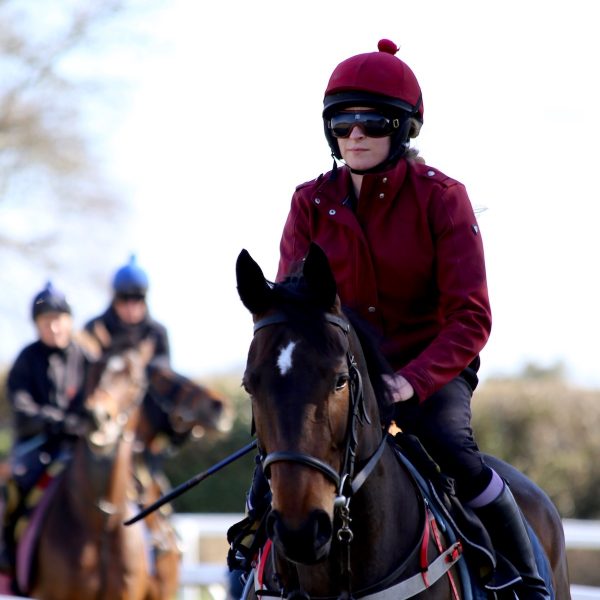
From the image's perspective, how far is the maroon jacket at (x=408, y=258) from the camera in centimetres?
461

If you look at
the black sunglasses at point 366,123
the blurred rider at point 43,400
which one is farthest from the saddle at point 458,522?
the blurred rider at point 43,400

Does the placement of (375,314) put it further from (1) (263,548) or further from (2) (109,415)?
(2) (109,415)

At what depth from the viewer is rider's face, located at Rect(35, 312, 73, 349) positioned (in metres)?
10.5

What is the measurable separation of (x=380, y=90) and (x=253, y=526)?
1.65m

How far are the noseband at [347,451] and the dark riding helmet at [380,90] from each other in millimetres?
1025

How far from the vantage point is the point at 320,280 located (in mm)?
3984

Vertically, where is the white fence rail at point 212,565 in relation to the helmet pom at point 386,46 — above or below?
below

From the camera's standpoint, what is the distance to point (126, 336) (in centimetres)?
1174

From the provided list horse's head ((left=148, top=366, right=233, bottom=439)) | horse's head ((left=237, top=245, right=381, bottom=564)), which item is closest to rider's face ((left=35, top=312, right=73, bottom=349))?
horse's head ((left=148, top=366, right=233, bottom=439))

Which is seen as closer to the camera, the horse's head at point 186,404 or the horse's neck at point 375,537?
the horse's neck at point 375,537

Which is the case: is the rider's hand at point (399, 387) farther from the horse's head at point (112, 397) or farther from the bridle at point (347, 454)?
the horse's head at point (112, 397)

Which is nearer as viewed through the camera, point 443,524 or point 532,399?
point 443,524

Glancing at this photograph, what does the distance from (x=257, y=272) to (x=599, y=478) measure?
42.3ft

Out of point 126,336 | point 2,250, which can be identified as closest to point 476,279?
point 126,336
